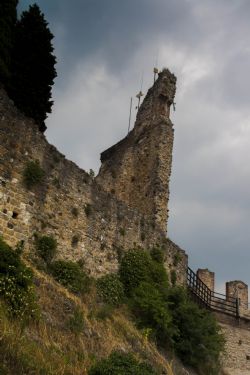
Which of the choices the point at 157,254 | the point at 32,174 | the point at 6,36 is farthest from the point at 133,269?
the point at 6,36

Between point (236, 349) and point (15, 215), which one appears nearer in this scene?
point (15, 215)

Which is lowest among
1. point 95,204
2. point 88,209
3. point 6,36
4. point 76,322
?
point 76,322

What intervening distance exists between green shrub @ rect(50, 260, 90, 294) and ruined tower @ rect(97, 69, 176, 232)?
7057 mm

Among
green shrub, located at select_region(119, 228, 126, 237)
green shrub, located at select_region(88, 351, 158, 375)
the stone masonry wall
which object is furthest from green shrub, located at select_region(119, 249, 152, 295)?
green shrub, located at select_region(88, 351, 158, 375)

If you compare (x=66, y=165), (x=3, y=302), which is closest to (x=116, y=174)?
(x=66, y=165)

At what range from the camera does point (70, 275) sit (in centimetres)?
1673

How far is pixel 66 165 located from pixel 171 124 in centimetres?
1067

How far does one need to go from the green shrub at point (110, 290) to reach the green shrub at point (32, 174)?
415 cm

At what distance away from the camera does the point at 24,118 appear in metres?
17.6

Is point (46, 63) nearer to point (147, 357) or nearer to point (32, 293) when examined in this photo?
point (32, 293)

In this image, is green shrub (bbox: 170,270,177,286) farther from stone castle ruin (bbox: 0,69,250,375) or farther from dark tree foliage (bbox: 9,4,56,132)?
dark tree foliage (bbox: 9,4,56,132)

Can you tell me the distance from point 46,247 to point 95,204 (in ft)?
11.2

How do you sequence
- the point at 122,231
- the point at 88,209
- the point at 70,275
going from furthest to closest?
the point at 122,231 < the point at 88,209 < the point at 70,275

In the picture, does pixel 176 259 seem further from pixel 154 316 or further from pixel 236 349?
pixel 236 349
